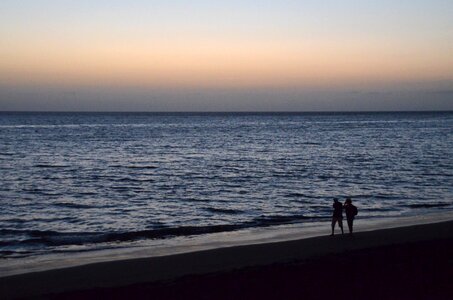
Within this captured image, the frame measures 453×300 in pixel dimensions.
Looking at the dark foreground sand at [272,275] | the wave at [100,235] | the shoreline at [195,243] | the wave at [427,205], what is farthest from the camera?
the wave at [427,205]

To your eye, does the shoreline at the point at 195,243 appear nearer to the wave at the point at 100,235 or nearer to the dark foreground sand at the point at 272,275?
the wave at the point at 100,235

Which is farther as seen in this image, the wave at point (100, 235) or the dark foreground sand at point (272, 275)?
the wave at point (100, 235)

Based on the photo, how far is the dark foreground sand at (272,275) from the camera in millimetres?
11930

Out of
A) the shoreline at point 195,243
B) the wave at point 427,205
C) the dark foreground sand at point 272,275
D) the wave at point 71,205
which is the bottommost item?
the wave at point 71,205

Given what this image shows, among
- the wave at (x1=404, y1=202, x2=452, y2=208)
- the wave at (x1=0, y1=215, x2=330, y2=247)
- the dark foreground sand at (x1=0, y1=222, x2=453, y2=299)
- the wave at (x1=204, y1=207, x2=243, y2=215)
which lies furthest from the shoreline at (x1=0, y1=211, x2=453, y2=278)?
the wave at (x1=204, y1=207, x2=243, y2=215)

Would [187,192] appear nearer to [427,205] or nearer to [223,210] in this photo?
[223,210]

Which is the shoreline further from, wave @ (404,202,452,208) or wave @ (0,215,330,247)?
wave @ (404,202,452,208)

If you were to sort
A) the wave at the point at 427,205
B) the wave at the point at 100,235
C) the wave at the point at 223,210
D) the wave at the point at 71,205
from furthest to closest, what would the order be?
the wave at the point at 71,205 → the wave at the point at 427,205 → the wave at the point at 223,210 → the wave at the point at 100,235

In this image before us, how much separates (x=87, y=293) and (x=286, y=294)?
14.8 feet

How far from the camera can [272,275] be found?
13.4 m

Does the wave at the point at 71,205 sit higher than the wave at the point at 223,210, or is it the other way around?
the wave at the point at 223,210

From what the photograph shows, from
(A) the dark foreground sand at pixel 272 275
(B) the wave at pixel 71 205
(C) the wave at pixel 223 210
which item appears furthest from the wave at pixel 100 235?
(B) the wave at pixel 71 205

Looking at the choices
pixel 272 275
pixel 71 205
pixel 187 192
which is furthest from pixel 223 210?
pixel 272 275

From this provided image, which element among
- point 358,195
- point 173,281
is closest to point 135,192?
point 358,195
